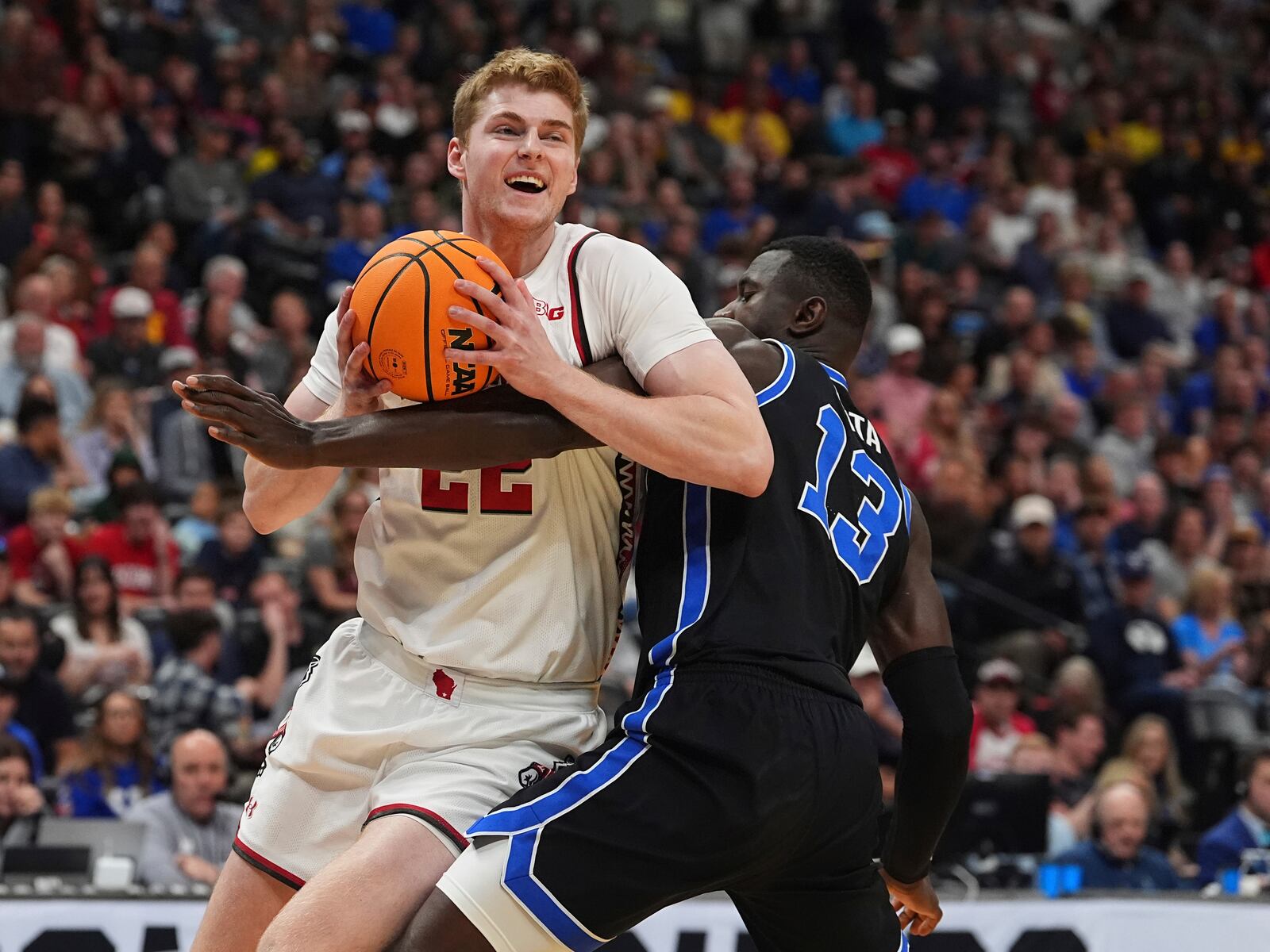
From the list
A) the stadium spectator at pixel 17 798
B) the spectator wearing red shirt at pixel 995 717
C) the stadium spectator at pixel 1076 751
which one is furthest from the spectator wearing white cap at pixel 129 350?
the stadium spectator at pixel 1076 751

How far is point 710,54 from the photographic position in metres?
18.9

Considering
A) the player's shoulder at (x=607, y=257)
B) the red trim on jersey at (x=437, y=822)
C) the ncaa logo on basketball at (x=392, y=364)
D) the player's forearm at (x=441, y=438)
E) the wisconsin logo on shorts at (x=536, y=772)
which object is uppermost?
the player's shoulder at (x=607, y=257)

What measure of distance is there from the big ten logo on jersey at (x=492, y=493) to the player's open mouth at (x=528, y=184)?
604 millimetres

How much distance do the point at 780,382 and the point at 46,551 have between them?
7.06 m

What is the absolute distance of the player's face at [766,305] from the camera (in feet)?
13.5

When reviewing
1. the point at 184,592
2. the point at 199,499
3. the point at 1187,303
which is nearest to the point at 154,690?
the point at 184,592

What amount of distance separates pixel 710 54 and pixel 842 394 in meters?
15.6

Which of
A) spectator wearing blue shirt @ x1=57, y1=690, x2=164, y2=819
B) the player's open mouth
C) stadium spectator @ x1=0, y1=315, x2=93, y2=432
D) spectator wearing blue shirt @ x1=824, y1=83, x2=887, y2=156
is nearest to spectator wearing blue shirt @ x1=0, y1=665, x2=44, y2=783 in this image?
spectator wearing blue shirt @ x1=57, y1=690, x2=164, y2=819

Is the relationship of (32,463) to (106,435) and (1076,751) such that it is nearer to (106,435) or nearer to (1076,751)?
(106,435)

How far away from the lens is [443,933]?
3289 mm

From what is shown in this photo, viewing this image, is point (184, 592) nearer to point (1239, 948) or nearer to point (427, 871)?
point (1239, 948)

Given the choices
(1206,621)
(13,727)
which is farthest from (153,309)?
(1206,621)

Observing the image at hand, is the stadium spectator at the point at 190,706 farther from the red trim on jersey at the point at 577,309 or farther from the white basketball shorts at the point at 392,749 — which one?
the red trim on jersey at the point at 577,309

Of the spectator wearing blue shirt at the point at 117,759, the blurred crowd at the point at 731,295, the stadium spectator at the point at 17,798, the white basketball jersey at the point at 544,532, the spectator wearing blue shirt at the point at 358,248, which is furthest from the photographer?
the spectator wearing blue shirt at the point at 358,248
